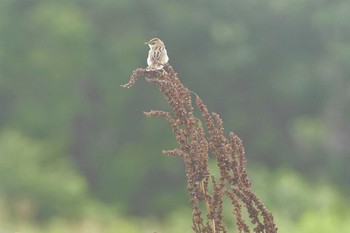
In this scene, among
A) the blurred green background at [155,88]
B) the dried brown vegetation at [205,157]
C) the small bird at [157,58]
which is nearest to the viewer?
the dried brown vegetation at [205,157]

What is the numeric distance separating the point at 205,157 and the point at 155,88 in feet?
120

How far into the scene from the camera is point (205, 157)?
4449mm

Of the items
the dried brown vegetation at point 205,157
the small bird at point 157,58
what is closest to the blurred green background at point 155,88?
the small bird at point 157,58

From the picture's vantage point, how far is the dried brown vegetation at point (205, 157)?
14.6 feet

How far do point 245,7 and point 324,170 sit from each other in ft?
22.8

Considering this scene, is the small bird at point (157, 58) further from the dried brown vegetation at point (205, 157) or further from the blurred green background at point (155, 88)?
the blurred green background at point (155, 88)

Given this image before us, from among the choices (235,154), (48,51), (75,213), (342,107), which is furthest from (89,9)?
(235,154)

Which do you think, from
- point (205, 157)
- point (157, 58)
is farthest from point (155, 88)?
point (205, 157)

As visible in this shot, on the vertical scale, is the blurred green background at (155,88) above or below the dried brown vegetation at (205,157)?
above

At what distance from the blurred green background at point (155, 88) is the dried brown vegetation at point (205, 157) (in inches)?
1296

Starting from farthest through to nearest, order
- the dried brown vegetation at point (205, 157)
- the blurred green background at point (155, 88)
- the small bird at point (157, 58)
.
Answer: the blurred green background at point (155, 88), the small bird at point (157, 58), the dried brown vegetation at point (205, 157)

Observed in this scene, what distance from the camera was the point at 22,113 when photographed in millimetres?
42531

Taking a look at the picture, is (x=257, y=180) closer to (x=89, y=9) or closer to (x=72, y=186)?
(x=72, y=186)

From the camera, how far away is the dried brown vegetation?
4465 mm
